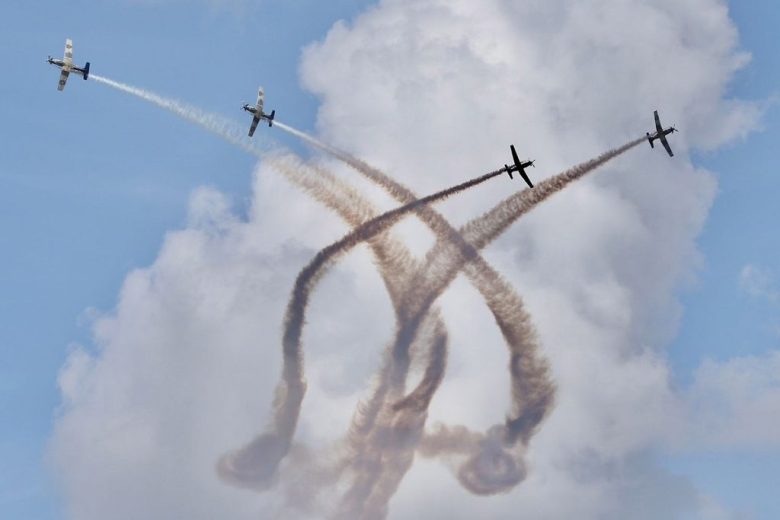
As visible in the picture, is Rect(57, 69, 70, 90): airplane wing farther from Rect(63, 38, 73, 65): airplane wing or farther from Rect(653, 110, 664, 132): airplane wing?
Rect(653, 110, 664, 132): airplane wing

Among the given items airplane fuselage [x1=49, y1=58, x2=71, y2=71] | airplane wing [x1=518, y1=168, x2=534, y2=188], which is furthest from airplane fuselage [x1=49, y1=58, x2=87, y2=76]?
airplane wing [x1=518, y1=168, x2=534, y2=188]

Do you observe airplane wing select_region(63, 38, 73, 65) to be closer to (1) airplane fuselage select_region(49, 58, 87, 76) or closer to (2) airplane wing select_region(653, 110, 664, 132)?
(1) airplane fuselage select_region(49, 58, 87, 76)

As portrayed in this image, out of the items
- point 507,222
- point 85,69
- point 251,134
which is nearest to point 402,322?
point 507,222

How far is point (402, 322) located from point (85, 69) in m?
42.9

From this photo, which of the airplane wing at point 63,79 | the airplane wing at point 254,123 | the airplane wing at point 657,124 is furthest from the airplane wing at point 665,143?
the airplane wing at point 63,79

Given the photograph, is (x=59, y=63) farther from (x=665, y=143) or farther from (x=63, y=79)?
(x=665, y=143)

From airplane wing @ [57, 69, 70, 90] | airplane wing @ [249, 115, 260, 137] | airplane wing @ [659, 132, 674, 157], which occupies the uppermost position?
airplane wing @ [659, 132, 674, 157]

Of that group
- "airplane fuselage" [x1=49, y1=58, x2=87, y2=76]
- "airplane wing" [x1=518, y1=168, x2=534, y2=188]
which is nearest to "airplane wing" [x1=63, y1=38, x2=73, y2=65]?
"airplane fuselage" [x1=49, y1=58, x2=87, y2=76]

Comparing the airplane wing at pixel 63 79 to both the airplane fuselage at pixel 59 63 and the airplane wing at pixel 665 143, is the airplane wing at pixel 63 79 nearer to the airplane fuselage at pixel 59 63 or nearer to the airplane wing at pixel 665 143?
the airplane fuselage at pixel 59 63

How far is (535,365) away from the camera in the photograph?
11325 cm

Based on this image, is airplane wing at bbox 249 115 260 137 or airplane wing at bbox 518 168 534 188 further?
airplane wing at bbox 249 115 260 137

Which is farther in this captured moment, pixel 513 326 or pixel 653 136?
pixel 653 136

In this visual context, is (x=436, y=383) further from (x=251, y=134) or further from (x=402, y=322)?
(x=251, y=134)

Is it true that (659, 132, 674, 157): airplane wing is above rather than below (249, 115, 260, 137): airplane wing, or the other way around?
above
